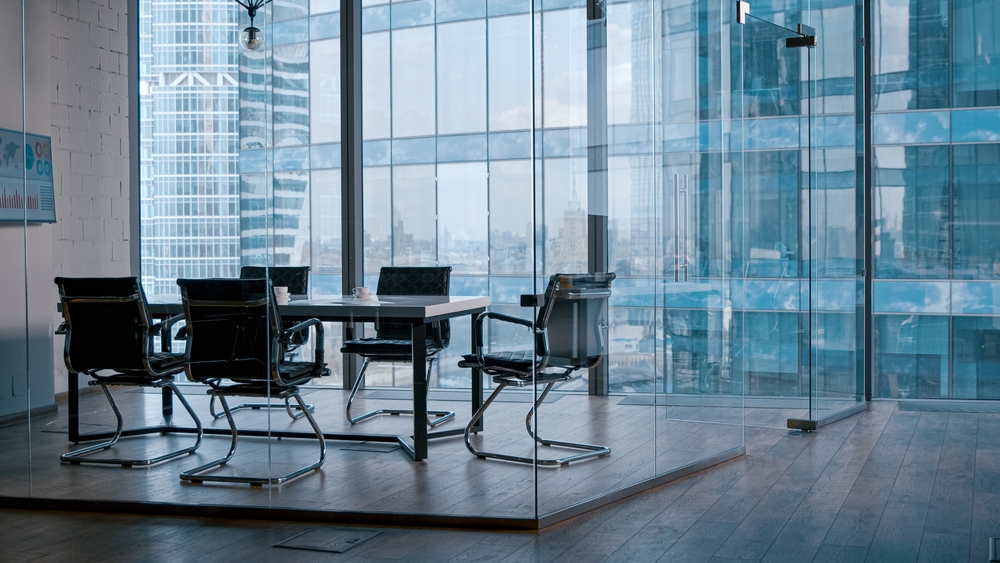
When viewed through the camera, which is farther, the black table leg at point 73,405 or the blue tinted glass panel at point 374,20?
the blue tinted glass panel at point 374,20

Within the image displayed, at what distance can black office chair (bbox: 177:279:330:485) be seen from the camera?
4129mm

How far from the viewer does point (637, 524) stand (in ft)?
12.2

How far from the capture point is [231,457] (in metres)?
4.19

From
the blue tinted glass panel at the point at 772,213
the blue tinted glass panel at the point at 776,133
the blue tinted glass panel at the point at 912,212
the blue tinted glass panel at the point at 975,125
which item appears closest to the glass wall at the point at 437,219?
the blue tinted glass panel at the point at 772,213

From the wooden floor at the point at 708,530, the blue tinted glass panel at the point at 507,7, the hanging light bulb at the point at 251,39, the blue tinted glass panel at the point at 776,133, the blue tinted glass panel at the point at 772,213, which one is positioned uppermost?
the blue tinted glass panel at the point at 507,7

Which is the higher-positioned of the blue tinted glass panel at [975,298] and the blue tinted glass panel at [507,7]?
the blue tinted glass panel at [507,7]

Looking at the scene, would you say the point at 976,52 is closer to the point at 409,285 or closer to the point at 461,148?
the point at 461,148

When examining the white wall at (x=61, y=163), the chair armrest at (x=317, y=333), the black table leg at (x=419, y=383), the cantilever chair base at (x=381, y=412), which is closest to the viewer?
the white wall at (x=61, y=163)

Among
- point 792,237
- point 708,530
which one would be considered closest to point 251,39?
point 708,530

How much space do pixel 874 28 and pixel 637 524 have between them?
5407 millimetres

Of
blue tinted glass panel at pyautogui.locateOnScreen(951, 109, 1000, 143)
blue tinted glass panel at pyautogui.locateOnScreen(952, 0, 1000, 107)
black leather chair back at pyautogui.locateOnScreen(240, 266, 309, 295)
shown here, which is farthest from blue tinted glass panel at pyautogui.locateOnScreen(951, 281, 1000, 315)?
black leather chair back at pyautogui.locateOnScreen(240, 266, 309, 295)

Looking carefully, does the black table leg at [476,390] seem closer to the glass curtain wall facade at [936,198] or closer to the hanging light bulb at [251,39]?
the hanging light bulb at [251,39]

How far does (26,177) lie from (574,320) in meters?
2.45

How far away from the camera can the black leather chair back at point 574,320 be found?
12.6 feet
